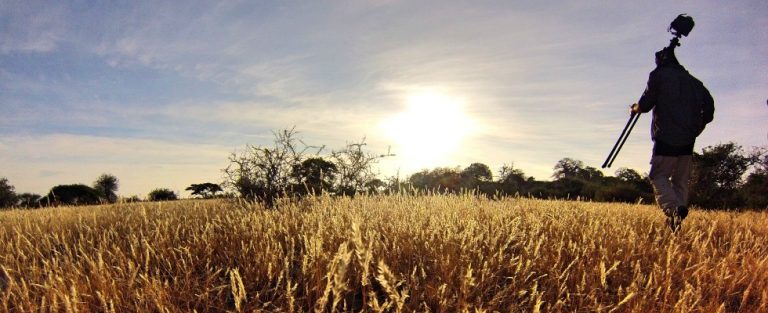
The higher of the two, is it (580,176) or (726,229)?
(580,176)

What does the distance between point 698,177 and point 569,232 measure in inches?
633

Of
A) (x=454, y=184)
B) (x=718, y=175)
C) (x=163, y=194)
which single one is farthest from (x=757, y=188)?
(x=163, y=194)

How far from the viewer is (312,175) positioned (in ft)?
30.0

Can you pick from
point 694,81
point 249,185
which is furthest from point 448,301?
point 249,185

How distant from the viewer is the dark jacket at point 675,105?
606cm

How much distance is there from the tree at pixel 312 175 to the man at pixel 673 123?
5.29 metres

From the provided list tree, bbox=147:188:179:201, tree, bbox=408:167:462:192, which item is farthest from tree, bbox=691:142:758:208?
tree, bbox=147:188:179:201

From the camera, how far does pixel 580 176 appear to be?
27453mm

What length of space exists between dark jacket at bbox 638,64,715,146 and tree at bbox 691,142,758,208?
13376mm

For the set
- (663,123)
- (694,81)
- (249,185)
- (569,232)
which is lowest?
(569,232)

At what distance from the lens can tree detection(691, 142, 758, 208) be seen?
1728 centimetres

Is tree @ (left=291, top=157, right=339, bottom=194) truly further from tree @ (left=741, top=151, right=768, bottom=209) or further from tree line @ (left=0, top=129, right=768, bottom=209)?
tree @ (left=741, top=151, right=768, bottom=209)

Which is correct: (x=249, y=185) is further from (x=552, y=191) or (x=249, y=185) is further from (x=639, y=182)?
(x=639, y=182)

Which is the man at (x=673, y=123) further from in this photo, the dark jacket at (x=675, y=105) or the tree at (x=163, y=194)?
the tree at (x=163, y=194)
